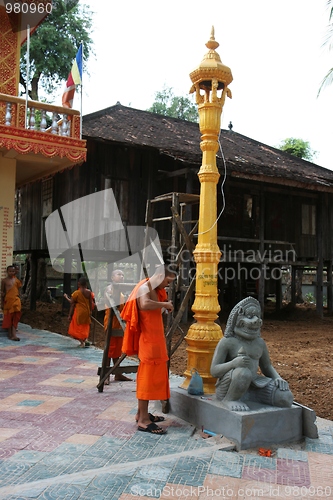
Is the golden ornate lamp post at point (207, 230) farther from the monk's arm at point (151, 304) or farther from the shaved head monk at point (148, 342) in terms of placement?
the monk's arm at point (151, 304)

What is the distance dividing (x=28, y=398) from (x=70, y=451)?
1.77 m

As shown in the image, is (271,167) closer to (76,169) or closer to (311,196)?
(311,196)

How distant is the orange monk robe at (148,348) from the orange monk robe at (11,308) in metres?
5.91

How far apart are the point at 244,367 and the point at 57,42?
1943 centimetres

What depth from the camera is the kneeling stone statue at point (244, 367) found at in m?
4.19

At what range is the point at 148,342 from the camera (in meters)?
4.38

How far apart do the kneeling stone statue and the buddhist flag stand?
23.0ft

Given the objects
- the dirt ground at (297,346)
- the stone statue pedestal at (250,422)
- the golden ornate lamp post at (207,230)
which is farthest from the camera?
the dirt ground at (297,346)

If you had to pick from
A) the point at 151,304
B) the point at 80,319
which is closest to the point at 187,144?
the point at 80,319

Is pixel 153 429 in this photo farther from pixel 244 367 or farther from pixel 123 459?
pixel 244 367

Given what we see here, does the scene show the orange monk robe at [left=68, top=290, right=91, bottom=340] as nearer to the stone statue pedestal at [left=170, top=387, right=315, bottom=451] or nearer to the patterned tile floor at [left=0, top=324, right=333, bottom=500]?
the patterned tile floor at [left=0, top=324, right=333, bottom=500]

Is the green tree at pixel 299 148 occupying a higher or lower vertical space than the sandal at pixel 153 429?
higher

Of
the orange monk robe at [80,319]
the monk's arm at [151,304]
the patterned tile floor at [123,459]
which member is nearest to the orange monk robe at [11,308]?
the orange monk robe at [80,319]

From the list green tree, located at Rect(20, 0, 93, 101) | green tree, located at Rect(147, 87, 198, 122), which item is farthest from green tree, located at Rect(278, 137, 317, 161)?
green tree, located at Rect(20, 0, 93, 101)
